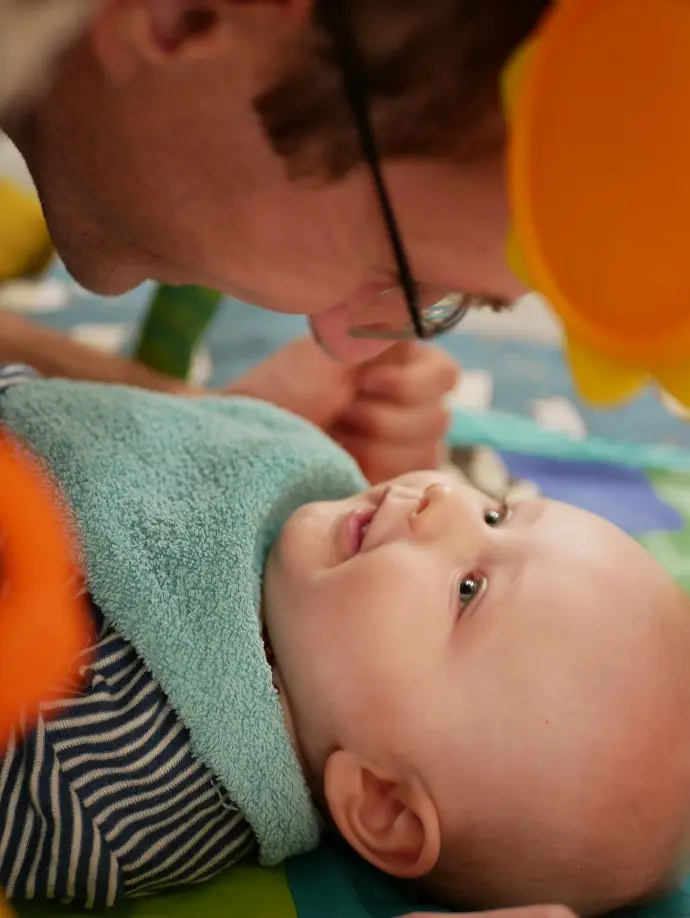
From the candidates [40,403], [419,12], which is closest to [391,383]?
[40,403]

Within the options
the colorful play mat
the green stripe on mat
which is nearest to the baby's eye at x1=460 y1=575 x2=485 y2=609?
the colorful play mat

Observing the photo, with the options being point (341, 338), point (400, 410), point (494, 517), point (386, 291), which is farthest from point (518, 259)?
point (400, 410)

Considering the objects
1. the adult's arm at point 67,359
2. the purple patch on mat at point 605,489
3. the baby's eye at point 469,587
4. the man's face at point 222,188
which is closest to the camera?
the man's face at point 222,188

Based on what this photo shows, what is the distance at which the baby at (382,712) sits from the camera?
2.28 ft

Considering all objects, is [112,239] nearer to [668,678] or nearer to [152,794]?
[152,794]

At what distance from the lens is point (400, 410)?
1.13 metres

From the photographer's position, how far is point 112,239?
687 millimetres

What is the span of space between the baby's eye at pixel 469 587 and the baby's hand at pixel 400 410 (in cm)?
39

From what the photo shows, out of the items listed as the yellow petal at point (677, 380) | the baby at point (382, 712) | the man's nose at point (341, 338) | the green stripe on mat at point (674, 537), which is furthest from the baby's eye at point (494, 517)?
the yellow petal at point (677, 380)

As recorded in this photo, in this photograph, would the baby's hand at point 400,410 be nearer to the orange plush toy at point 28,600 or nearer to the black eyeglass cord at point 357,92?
the black eyeglass cord at point 357,92

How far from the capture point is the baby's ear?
735 millimetres

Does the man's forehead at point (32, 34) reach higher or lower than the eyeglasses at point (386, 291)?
higher

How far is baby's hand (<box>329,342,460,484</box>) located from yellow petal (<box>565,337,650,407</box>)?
66 centimetres

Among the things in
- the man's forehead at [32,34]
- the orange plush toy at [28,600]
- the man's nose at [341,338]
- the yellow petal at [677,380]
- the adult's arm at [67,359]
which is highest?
the man's forehead at [32,34]
